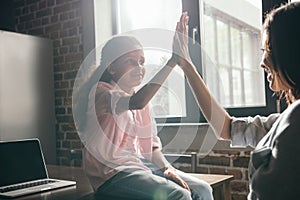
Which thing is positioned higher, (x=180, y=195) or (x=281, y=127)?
(x=281, y=127)

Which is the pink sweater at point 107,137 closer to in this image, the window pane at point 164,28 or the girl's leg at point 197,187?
the girl's leg at point 197,187

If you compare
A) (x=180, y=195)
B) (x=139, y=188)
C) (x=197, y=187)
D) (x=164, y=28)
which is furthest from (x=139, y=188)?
(x=164, y=28)

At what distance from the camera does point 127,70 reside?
1449 mm

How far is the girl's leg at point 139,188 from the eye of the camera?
1.27 metres

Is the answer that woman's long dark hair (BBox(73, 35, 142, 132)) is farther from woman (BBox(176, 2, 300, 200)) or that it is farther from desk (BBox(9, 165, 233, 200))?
woman (BBox(176, 2, 300, 200))

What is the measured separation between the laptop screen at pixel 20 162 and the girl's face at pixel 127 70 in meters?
0.52

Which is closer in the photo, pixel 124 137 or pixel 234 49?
pixel 124 137

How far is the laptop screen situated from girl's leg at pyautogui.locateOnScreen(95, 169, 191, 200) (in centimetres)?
41

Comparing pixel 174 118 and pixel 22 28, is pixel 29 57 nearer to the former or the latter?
pixel 22 28

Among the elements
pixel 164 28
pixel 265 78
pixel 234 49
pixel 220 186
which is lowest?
pixel 220 186

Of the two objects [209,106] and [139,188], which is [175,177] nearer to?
[139,188]

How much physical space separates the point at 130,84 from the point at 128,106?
176mm

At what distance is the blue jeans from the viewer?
1270mm

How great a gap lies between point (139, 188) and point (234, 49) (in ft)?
4.81
